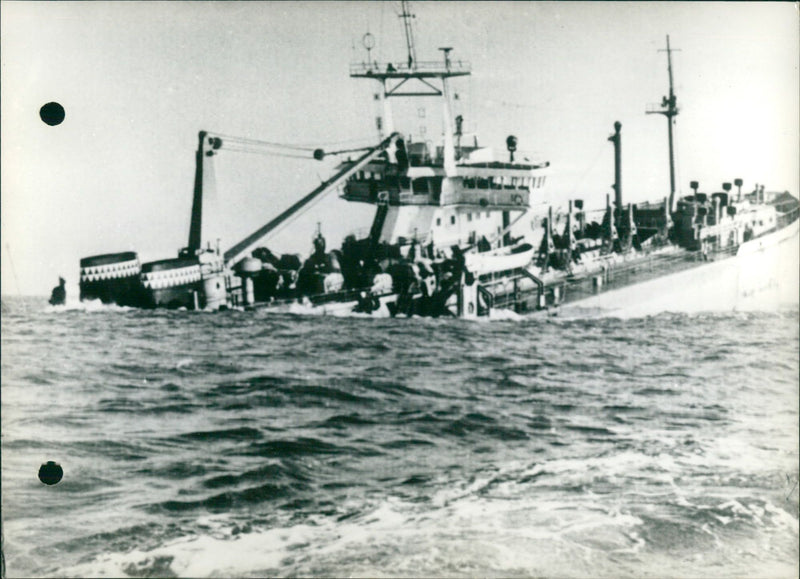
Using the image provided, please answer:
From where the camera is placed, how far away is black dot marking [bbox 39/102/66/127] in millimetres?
3271

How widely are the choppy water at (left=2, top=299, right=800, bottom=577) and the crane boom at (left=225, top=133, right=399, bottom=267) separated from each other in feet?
0.82

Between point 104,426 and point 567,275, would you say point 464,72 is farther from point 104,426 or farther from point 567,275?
point 104,426

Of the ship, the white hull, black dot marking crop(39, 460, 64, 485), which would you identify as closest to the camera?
black dot marking crop(39, 460, 64, 485)

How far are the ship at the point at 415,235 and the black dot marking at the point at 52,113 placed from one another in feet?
1.80

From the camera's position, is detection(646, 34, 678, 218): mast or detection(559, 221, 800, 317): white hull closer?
detection(646, 34, 678, 218): mast

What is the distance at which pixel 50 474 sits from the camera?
10.7ft

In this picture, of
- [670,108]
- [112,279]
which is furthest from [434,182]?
[112,279]

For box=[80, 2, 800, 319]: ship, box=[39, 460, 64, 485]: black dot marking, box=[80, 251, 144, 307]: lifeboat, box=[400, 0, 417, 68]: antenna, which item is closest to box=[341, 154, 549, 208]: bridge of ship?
box=[80, 2, 800, 319]: ship

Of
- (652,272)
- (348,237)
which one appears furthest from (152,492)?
(652,272)

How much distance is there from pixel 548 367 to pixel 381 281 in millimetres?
786

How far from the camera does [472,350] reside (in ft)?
11.3

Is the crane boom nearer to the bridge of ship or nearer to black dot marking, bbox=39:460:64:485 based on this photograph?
the bridge of ship

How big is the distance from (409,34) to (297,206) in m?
0.84

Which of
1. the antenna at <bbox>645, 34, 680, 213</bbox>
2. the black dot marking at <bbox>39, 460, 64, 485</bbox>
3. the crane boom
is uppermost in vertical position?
the antenna at <bbox>645, 34, 680, 213</bbox>
